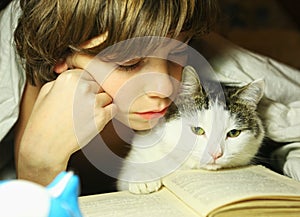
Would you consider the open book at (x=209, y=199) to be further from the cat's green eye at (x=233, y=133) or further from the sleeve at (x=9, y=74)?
the sleeve at (x=9, y=74)

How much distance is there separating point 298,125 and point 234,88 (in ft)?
0.57

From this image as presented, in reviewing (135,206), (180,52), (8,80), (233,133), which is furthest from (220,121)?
(8,80)

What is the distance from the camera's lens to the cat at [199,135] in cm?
103

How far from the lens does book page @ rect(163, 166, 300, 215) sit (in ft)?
2.71

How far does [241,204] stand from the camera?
810 mm

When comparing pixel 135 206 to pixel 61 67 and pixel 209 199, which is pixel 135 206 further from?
pixel 61 67

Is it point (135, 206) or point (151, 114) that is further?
point (151, 114)

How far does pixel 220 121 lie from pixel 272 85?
1.00 feet

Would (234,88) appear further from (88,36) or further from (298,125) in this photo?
(88,36)

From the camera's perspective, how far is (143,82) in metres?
0.98

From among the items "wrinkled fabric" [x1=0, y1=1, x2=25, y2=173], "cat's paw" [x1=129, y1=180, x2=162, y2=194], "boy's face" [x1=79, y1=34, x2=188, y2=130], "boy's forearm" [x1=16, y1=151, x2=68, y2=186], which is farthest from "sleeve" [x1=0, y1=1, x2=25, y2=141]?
"cat's paw" [x1=129, y1=180, x2=162, y2=194]

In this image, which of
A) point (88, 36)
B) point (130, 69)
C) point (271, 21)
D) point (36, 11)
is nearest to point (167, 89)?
point (130, 69)

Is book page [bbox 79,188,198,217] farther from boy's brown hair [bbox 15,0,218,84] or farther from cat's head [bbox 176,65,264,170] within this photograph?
boy's brown hair [bbox 15,0,218,84]

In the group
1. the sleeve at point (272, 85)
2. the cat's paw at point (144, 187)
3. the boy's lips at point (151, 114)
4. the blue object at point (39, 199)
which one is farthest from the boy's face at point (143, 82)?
the blue object at point (39, 199)
